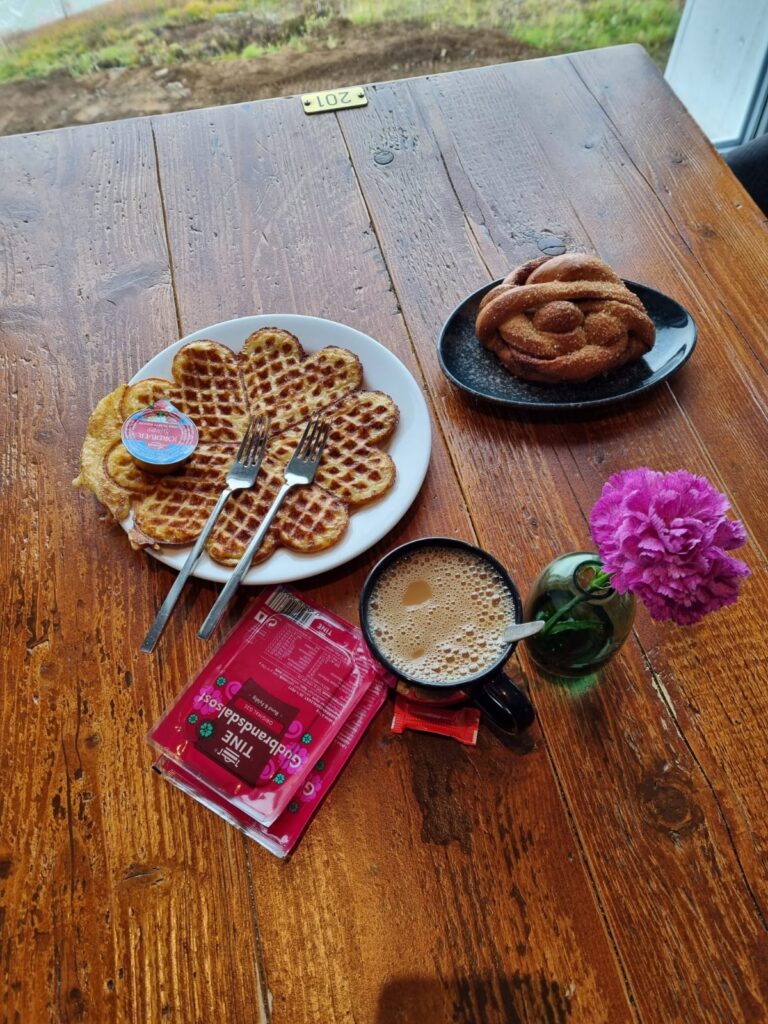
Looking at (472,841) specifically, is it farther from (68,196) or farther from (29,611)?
(68,196)

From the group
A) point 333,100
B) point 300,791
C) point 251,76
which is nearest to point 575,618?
point 300,791

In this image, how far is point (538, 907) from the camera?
2.57ft

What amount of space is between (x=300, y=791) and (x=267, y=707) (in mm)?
99

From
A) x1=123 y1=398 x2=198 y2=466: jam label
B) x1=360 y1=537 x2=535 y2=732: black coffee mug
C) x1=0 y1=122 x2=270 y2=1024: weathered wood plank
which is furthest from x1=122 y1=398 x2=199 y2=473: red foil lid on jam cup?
x1=360 y1=537 x2=535 y2=732: black coffee mug

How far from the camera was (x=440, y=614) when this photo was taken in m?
0.85

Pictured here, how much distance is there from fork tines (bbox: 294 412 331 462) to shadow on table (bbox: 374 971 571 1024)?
62 centimetres

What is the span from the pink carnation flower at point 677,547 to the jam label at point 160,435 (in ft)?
2.01

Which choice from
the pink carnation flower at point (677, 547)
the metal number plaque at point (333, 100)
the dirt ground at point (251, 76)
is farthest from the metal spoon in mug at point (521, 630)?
the dirt ground at point (251, 76)

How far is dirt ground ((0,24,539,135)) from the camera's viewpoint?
3.36 m

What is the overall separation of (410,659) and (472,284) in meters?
0.74

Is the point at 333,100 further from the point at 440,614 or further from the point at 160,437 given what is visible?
the point at 440,614

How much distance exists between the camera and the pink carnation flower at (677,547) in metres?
0.64

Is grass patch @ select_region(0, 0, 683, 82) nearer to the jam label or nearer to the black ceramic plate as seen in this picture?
the black ceramic plate

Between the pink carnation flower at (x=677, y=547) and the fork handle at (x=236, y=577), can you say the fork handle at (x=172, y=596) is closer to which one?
the fork handle at (x=236, y=577)
